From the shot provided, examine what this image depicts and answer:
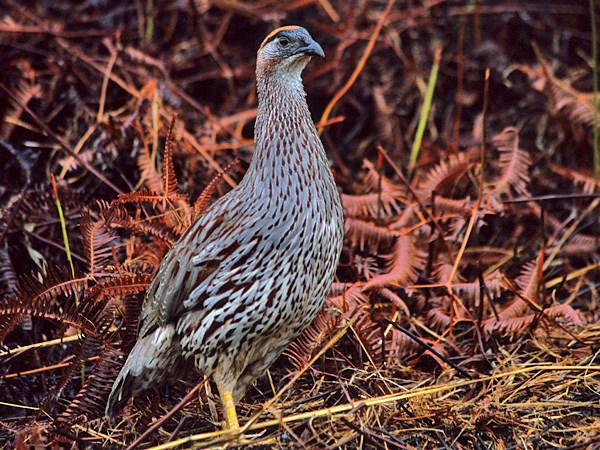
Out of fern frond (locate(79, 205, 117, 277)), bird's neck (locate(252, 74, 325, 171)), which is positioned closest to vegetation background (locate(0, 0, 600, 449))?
fern frond (locate(79, 205, 117, 277))

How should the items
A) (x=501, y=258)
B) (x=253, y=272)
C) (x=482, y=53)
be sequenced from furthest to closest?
(x=482, y=53), (x=501, y=258), (x=253, y=272)

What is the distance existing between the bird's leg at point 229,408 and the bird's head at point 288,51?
Result: 5.20 ft

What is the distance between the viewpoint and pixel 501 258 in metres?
5.11

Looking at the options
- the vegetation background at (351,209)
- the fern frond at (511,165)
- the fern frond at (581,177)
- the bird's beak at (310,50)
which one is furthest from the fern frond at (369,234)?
the fern frond at (581,177)

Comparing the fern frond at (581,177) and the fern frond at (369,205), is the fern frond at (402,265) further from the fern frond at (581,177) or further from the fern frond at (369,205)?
the fern frond at (581,177)

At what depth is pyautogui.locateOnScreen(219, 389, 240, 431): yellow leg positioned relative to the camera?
12.1ft

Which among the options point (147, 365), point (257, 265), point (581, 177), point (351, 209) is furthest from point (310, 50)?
point (581, 177)

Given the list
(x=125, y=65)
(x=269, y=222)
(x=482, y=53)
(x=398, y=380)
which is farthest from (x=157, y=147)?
(x=482, y=53)

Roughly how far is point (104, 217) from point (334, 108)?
88.8 inches

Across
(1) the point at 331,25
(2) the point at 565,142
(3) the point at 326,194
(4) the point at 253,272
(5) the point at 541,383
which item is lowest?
(5) the point at 541,383

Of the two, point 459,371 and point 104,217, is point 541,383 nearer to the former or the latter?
point 459,371

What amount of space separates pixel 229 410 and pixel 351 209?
65.5 inches

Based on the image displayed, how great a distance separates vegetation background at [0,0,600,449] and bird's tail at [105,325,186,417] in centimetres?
14

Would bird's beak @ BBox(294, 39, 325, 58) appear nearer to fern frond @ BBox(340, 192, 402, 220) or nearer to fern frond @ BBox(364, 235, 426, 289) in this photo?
fern frond @ BBox(340, 192, 402, 220)
